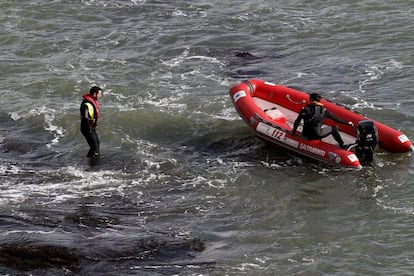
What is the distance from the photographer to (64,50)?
2098cm

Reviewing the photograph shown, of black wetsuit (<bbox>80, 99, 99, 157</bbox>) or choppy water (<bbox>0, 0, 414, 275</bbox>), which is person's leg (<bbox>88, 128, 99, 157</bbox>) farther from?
choppy water (<bbox>0, 0, 414, 275</bbox>)

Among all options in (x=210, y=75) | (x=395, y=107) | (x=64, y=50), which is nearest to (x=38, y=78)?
(x=64, y=50)

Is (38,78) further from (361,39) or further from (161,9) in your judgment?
(361,39)

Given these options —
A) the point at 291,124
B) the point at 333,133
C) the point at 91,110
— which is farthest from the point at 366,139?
the point at 91,110

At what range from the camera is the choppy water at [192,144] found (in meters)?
10.6

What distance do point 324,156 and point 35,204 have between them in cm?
519

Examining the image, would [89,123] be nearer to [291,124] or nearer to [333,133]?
[291,124]

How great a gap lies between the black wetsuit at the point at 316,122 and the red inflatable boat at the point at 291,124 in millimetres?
128

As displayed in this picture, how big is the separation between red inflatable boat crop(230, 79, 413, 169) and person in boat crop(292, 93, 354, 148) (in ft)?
0.43

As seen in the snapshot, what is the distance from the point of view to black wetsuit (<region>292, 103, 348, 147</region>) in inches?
536

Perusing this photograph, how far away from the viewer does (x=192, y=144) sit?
15.2m

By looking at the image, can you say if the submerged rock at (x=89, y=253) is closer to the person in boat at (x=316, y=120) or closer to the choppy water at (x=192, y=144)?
the choppy water at (x=192, y=144)

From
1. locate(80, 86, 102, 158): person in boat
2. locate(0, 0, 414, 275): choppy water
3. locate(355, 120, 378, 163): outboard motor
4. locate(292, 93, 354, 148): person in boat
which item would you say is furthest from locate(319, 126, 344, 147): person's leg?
locate(80, 86, 102, 158): person in boat

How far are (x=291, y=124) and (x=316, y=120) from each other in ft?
5.56
